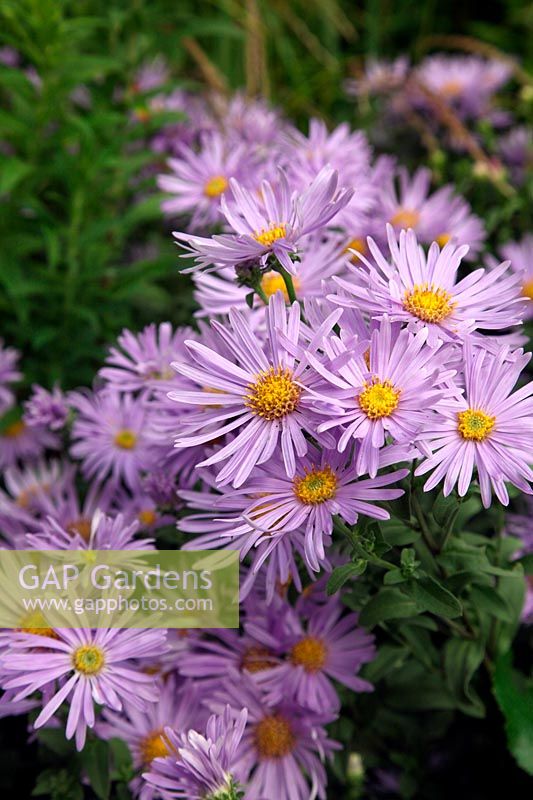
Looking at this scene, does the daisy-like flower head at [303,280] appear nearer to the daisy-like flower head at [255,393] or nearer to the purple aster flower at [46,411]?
the daisy-like flower head at [255,393]

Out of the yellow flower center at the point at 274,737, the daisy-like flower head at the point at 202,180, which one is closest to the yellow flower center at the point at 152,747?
the yellow flower center at the point at 274,737

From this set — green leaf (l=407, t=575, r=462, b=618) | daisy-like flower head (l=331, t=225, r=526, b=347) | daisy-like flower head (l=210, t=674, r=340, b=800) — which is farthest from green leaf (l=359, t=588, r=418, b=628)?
daisy-like flower head (l=331, t=225, r=526, b=347)

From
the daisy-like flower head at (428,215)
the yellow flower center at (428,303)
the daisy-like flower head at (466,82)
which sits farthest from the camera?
the daisy-like flower head at (466,82)

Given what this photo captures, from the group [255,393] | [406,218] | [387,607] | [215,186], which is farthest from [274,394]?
[406,218]

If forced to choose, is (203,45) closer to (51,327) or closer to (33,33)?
(33,33)

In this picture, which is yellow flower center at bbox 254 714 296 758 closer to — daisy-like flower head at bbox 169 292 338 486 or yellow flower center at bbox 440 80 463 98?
daisy-like flower head at bbox 169 292 338 486

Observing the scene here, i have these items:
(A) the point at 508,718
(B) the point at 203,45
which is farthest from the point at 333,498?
(B) the point at 203,45

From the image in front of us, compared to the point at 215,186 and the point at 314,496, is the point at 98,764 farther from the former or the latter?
the point at 215,186
